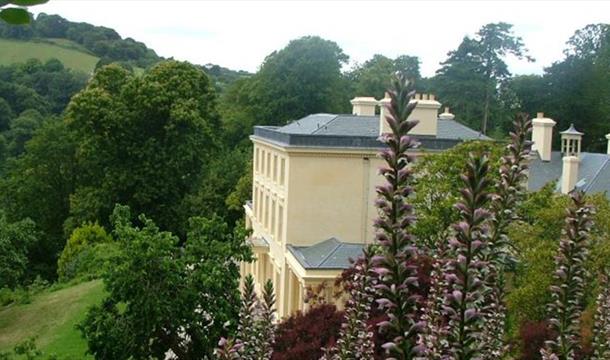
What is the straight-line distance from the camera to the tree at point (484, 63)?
62.8 m

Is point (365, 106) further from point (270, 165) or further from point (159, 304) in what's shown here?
point (159, 304)

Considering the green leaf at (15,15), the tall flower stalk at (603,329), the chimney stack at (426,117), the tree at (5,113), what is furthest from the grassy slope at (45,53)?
the green leaf at (15,15)

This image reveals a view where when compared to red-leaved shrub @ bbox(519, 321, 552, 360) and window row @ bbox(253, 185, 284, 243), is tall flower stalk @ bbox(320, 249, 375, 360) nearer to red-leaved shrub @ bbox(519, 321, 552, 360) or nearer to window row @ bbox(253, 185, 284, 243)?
red-leaved shrub @ bbox(519, 321, 552, 360)

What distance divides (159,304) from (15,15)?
18.6m

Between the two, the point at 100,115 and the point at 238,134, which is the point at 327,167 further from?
the point at 238,134

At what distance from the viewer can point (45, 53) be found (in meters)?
115

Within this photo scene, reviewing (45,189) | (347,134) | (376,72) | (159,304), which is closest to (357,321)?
(159,304)

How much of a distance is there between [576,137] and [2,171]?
5020 cm

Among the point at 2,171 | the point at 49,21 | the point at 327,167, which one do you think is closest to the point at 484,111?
the point at 327,167

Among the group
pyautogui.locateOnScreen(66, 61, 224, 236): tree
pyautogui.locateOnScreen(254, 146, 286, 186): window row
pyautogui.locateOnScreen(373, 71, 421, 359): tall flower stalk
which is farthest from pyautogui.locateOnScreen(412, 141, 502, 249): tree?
pyautogui.locateOnScreen(66, 61, 224, 236): tree

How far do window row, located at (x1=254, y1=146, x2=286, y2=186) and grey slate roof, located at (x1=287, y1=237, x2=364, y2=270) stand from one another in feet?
10.8

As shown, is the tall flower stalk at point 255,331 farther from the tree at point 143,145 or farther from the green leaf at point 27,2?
the tree at point 143,145

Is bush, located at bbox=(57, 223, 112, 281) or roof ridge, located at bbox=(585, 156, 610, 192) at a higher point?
roof ridge, located at bbox=(585, 156, 610, 192)

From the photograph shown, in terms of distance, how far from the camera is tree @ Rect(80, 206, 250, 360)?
2078 cm
